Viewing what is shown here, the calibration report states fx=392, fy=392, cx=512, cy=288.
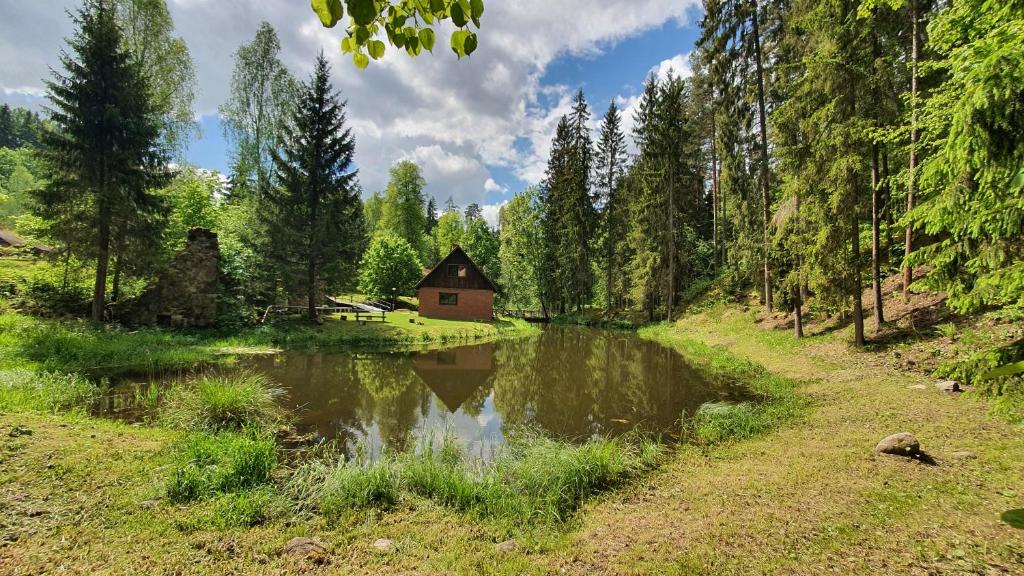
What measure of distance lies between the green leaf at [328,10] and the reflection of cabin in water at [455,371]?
9226mm

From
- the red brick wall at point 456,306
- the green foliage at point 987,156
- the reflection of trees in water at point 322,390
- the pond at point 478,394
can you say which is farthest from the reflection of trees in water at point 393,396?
the red brick wall at point 456,306

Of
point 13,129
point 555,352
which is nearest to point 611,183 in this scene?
point 555,352

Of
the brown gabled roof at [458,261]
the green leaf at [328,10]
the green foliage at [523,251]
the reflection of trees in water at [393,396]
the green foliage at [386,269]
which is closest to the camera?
the green leaf at [328,10]

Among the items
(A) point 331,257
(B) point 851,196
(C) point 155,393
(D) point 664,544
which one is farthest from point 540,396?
(A) point 331,257

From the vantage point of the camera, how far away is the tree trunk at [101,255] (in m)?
14.0

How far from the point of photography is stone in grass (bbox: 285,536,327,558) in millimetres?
3625

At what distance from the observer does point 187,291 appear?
17328 millimetres

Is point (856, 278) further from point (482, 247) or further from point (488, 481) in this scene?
point (482, 247)

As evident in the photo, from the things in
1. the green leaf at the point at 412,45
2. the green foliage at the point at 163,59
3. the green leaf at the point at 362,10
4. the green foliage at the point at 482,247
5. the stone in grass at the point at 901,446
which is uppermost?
the green foliage at the point at 163,59

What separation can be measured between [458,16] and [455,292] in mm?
30918

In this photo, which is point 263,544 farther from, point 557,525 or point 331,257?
point 331,257

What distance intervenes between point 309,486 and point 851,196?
15.5 m

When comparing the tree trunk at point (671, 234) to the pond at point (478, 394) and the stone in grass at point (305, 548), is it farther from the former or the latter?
the stone in grass at point (305, 548)

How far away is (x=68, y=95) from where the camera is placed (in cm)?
1395
